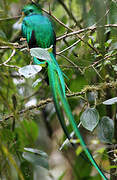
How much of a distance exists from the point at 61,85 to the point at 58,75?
4.0 inches

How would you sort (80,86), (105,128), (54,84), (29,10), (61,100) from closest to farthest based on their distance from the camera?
(61,100) < (54,84) < (105,128) < (80,86) < (29,10)

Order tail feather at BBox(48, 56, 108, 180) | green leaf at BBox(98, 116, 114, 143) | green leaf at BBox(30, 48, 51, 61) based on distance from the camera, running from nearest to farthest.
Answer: tail feather at BBox(48, 56, 108, 180) < green leaf at BBox(30, 48, 51, 61) < green leaf at BBox(98, 116, 114, 143)

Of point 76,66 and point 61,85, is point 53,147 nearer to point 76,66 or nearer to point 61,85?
point 76,66

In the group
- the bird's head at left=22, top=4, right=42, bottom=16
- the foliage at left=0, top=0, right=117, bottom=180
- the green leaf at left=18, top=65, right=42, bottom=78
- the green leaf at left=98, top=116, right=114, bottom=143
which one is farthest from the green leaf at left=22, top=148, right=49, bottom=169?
the bird's head at left=22, top=4, right=42, bottom=16

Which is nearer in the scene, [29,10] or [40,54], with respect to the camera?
[40,54]

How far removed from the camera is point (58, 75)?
1269 millimetres

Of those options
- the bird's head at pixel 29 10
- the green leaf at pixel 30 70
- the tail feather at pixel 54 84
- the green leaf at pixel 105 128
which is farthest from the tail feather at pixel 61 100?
the bird's head at pixel 29 10

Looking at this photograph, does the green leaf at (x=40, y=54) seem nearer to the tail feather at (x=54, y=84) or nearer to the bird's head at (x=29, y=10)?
the tail feather at (x=54, y=84)

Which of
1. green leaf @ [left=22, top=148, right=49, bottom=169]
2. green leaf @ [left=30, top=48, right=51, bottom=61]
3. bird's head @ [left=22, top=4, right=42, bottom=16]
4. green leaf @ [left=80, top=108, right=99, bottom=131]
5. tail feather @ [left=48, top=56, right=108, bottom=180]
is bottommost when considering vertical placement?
green leaf @ [left=22, top=148, right=49, bottom=169]

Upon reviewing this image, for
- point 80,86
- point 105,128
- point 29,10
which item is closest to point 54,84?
point 105,128

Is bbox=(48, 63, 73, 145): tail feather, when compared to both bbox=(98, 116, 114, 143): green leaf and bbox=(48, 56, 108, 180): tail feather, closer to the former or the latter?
bbox=(48, 56, 108, 180): tail feather

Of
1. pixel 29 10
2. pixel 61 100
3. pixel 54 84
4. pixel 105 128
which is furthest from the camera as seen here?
pixel 29 10

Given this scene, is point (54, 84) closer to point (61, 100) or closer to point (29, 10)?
point (61, 100)

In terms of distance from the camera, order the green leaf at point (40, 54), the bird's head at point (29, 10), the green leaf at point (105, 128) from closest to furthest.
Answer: the green leaf at point (40, 54)
the green leaf at point (105, 128)
the bird's head at point (29, 10)
